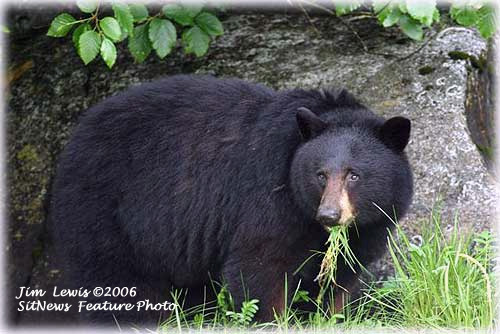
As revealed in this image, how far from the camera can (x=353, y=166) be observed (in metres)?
6.45

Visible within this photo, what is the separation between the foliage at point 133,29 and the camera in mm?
6582

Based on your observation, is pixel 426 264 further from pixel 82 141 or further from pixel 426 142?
pixel 82 141

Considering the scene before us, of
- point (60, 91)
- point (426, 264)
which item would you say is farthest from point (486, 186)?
point (60, 91)

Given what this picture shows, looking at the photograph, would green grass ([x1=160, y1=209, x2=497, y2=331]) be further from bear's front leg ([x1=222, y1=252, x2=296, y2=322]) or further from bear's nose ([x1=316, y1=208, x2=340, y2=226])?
bear's nose ([x1=316, y1=208, x2=340, y2=226])

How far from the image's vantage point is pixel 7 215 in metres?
9.16

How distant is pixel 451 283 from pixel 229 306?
5.59 feet

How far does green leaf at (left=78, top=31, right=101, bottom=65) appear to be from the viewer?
659 cm

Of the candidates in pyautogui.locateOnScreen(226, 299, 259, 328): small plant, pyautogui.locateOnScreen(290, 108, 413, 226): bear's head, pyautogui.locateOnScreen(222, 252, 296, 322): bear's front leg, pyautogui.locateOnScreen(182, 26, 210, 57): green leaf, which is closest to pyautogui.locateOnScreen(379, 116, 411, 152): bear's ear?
pyautogui.locateOnScreen(290, 108, 413, 226): bear's head

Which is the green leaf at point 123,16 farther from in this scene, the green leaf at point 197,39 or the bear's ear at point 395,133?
the bear's ear at point 395,133

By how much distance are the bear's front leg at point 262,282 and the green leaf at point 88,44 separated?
6.03ft

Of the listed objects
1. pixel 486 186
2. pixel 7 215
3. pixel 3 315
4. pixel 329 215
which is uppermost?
pixel 329 215

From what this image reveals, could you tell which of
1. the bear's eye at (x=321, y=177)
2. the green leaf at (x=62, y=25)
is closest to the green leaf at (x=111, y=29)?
the green leaf at (x=62, y=25)

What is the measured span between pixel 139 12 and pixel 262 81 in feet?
6.68

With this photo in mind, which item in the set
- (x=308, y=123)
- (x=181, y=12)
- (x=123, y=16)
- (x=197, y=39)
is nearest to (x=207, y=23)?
(x=197, y=39)
